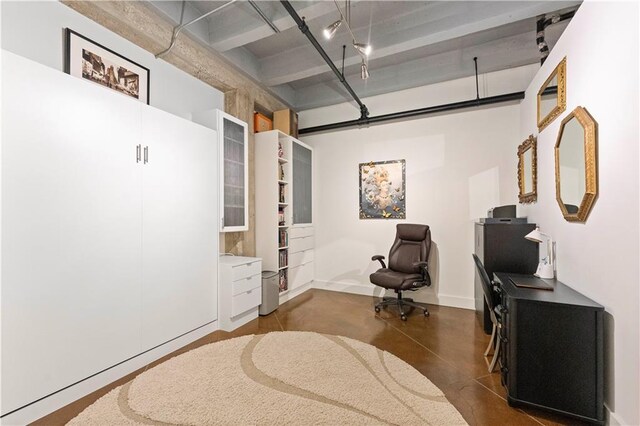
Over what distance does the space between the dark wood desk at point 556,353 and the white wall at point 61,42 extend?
3799 millimetres

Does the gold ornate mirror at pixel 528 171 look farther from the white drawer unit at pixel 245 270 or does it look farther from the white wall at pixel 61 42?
the white wall at pixel 61 42

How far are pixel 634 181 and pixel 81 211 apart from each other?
343 cm

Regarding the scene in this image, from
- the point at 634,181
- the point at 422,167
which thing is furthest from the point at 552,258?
the point at 422,167

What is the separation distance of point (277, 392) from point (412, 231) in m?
2.75

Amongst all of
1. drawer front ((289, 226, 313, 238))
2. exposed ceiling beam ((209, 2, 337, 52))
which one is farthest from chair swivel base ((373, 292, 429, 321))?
exposed ceiling beam ((209, 2, 337, 52))

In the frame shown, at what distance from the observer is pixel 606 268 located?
1.67 metres

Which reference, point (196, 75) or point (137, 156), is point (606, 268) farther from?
point (196, 75)

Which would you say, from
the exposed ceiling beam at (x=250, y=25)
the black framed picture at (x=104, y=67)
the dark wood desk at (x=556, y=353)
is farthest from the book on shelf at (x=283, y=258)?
the dark wood desk at (x=556, y=353)

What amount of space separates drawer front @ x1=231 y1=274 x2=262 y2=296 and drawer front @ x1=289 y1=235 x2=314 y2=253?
90 centimetres

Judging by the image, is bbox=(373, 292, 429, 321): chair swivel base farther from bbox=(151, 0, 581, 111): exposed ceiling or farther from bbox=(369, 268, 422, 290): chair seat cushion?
bbox=(151, 0, 581, 111): exposed ceiling

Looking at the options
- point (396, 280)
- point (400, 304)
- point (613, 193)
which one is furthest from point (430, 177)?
point (613, 193)

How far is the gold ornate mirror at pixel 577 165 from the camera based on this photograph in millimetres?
1795

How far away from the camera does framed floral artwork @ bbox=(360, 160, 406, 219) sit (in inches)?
169

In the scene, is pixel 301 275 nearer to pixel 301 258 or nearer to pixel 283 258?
pixel 301 258
